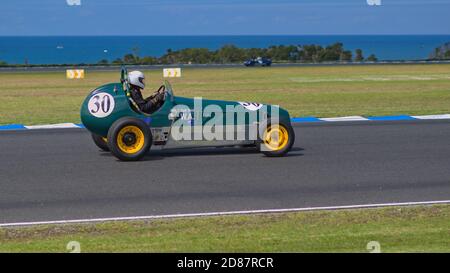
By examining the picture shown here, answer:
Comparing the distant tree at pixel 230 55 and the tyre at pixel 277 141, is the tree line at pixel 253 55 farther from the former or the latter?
the tyre at pixel 277 141

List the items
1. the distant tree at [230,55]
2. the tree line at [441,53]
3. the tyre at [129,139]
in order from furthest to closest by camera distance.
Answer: the tree line at [441,53], the distant tree at [230,55], the tyre at [129,139]

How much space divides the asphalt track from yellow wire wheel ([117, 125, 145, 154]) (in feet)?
1.05

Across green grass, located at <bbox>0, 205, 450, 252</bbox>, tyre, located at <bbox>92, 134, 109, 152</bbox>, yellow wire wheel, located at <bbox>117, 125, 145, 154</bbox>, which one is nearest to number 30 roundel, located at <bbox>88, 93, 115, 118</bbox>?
yellow wire wheel, located at <bbox>117, 125, 145, 154</bbox>

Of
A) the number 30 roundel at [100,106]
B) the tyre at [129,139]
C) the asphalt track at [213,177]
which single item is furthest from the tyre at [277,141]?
the number 30 roundel at [100,106]

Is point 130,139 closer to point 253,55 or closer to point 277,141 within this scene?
point 277,141

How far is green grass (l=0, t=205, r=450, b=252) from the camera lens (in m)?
8.37

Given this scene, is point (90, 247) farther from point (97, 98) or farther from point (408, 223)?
point (97, 98)

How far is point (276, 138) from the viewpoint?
14.3m

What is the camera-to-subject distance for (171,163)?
546 inches

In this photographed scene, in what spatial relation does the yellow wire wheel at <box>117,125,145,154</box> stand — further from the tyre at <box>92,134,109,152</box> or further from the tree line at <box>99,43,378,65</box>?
the tree line at <box>99,43,378,65</box>

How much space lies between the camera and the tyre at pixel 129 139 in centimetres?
1357

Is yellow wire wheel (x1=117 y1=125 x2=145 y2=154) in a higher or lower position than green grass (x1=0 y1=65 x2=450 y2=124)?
higher

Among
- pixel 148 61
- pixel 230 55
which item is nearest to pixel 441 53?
pixel 230 55
